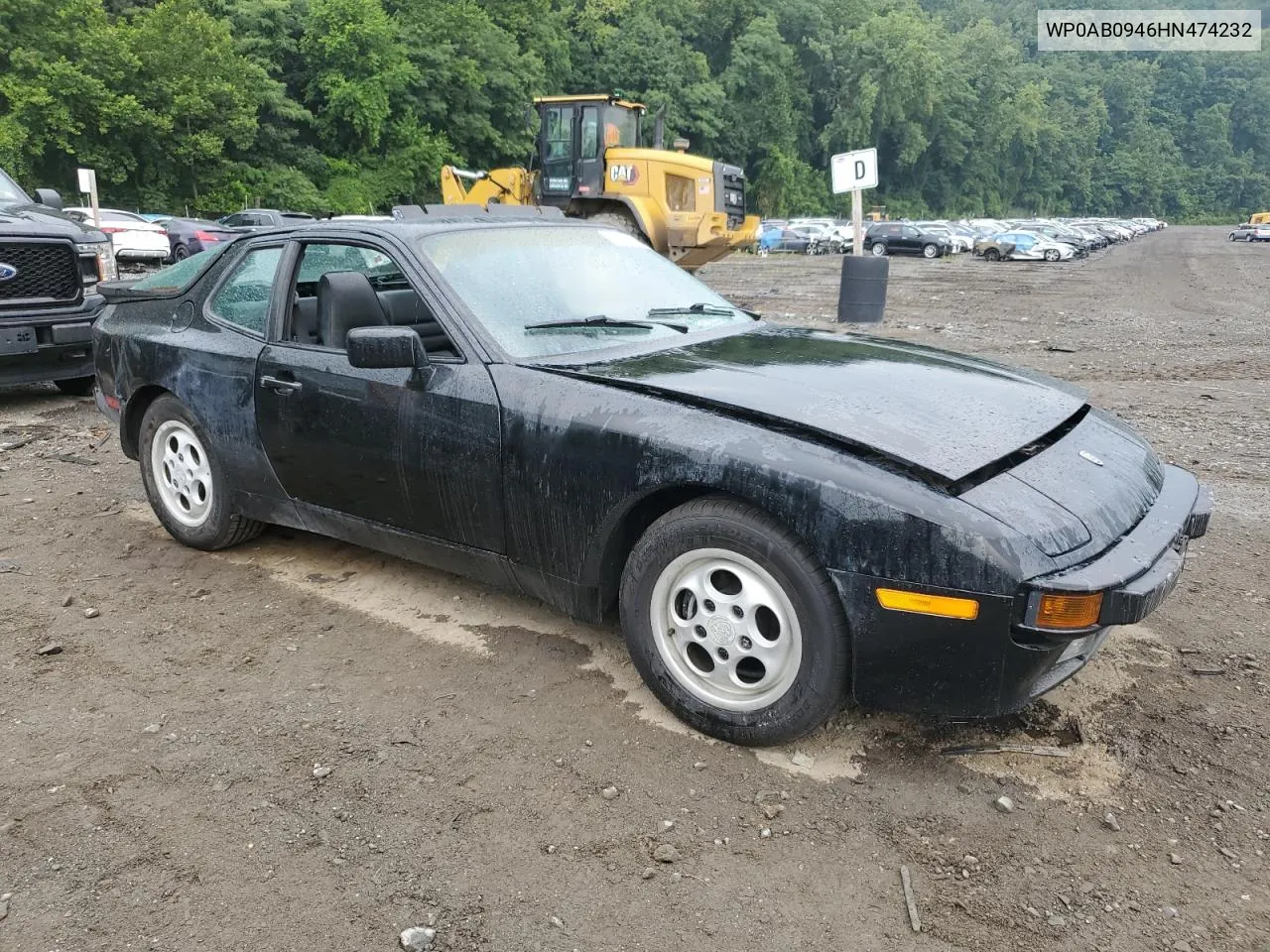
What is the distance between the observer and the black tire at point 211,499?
4320 mm

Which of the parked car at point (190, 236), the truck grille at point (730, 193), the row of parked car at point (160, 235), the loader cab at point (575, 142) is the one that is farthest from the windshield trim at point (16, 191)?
the parked car at point (190, 236)

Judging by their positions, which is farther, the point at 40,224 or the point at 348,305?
the point at 40,224

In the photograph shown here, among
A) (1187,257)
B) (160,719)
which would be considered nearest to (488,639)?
(160,719)

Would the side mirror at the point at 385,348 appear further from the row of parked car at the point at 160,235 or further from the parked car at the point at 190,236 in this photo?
the parked car at the point at 190,236

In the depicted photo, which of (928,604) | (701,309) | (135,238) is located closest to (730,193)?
(135,238)

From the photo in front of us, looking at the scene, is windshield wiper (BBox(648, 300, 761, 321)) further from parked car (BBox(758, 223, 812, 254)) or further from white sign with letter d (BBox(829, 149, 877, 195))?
parked car (BBox(758, 223, 812, 254))

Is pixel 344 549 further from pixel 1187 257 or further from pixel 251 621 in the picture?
pixel 1187 257

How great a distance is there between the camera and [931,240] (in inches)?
1594

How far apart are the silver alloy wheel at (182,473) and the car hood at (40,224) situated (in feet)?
12.3

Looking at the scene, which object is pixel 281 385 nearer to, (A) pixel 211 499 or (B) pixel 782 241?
(A) pixel 211 499

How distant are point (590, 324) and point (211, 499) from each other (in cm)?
210

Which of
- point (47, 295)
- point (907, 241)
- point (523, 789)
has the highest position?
point (907, 241)

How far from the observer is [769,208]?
2869 inches

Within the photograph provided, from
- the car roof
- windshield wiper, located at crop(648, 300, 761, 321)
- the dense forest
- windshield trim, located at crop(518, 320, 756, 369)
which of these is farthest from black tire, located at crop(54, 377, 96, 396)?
the dense forest
